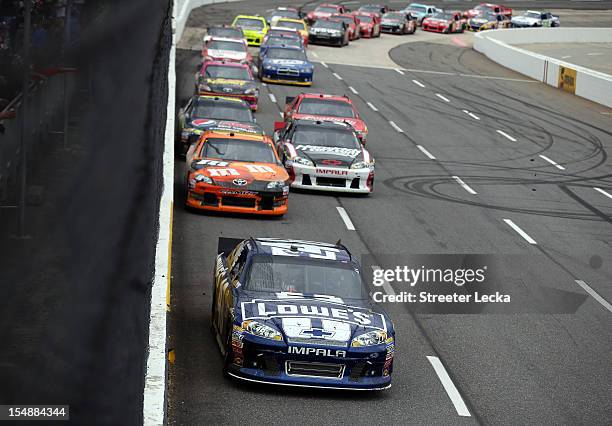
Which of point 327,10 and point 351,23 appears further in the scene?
point 327,10

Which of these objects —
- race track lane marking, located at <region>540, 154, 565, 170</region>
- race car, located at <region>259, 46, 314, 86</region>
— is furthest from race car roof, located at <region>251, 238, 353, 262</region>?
race car, located at <region>259, 46, 314, 86</region>

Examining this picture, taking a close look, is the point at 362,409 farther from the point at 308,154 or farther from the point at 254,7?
the point at 254,7

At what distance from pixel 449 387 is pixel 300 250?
2.07 meters

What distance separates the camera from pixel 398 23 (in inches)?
2454

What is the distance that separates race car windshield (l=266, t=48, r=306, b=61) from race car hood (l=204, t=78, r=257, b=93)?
8245mm

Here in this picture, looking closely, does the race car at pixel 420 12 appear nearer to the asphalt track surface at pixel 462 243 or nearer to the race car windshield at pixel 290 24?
the race car windshield at pixel 290 24

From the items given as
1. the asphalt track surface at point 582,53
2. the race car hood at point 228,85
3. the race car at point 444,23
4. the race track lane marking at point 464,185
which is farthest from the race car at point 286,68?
the race car at point 444,23

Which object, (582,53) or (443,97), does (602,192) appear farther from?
(582,53)

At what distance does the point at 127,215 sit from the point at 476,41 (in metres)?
56.8

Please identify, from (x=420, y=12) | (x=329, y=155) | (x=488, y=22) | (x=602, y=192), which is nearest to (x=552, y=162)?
(x=602, y=192)

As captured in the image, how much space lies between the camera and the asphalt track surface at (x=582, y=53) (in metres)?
51.2

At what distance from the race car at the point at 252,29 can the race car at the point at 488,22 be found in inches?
802

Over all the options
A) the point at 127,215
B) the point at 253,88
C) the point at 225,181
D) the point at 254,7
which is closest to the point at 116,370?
the point at 127,215

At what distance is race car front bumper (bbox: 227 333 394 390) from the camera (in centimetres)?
908
